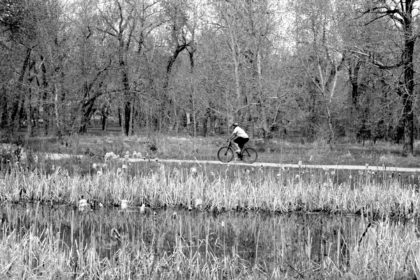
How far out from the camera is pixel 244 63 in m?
26.1

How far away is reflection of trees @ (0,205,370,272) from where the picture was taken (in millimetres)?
5500

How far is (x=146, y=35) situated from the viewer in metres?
38.7

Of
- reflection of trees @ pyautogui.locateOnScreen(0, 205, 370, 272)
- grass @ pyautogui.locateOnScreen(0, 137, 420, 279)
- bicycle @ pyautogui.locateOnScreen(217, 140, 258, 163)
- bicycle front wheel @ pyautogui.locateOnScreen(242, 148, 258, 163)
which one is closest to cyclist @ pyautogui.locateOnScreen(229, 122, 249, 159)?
bicycle @ pyautogui.locateOnScreen(217, 140, 258, 163)

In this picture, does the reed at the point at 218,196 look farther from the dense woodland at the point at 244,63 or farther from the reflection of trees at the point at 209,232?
the dense woodland at the point at 244,63

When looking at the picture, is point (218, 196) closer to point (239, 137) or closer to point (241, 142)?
point (239, 137)

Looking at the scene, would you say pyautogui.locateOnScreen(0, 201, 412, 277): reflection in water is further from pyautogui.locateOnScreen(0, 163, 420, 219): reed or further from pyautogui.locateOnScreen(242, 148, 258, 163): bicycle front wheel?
pyautogui.locateOnScreen(242, 148, 258, 163): bicycle front wheel

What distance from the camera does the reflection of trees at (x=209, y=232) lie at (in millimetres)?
5500

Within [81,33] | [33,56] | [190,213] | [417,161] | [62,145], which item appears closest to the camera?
[190,213]

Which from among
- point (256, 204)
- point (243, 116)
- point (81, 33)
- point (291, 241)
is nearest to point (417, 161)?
point (243, 116)

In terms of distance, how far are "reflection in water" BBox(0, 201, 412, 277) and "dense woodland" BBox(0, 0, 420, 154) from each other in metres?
12.7

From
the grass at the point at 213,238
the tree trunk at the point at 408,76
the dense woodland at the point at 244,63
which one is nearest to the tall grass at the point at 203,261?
the grass at the point at 213,238

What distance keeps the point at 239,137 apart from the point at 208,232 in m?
10.8

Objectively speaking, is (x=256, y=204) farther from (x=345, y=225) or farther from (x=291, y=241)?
(x=291, y=241)

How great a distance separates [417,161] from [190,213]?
13351mm
